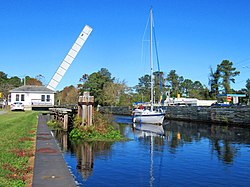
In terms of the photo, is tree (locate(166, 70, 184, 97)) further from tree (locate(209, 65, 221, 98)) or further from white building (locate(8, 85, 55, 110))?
white building (locate(8, 85, 55, 110))

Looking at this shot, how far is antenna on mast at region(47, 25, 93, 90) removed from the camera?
147 ft

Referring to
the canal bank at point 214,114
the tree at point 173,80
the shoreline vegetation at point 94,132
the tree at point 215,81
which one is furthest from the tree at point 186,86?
the shoreline vegetation at point 94,132

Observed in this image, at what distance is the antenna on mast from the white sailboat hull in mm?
12501

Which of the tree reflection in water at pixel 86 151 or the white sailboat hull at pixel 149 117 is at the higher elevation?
the white sailboat hull at pixel 149 117

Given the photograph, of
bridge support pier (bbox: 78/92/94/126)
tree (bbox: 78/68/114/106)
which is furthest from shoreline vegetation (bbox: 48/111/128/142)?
tree (bbox: 78/68/114/106)

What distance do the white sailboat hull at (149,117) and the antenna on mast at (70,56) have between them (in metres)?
A: 12.5

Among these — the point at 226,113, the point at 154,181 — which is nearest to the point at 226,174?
the point at 154,181

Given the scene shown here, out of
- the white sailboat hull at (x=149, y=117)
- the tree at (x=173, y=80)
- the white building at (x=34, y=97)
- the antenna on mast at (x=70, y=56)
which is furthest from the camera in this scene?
the tree at (x=173, y=80)

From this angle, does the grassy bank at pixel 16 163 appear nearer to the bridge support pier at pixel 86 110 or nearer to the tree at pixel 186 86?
the bridge support pier at pixel 86 110

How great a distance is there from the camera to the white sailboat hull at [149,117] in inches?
1469

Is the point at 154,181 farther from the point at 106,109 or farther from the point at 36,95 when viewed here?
the point at 106,109

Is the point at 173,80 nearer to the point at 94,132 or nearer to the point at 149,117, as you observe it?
A: the point at 149,117

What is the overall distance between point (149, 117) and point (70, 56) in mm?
15288

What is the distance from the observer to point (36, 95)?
5903 cm
